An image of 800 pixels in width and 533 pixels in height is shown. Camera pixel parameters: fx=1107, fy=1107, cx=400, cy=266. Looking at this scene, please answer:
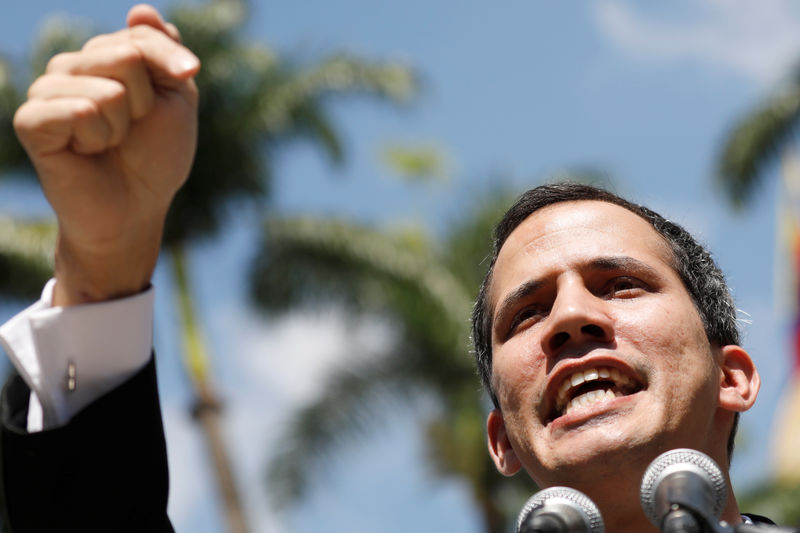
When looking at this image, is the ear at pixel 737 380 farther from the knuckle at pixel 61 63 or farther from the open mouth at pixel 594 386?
the knuckle at pixel 61 63

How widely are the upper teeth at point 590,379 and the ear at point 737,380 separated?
0.44 meters

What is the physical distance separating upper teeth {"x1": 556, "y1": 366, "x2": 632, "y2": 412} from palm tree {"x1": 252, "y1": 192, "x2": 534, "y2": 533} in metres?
14.0

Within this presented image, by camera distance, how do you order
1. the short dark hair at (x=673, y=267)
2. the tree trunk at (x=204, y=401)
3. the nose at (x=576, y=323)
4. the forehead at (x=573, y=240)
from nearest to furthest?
the nose at (x=576, y=323) < the forehead at (x=573, y=240) < the short dark hair at (x=673, y=267) < the tree trunk at (x=204, y=401)

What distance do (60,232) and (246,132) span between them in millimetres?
15796

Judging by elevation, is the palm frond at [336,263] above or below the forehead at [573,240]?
below

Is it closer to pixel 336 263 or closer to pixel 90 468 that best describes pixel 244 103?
pixel 336 263

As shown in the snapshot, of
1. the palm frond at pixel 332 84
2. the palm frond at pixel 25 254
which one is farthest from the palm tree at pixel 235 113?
the palm frond at pixel 25 254

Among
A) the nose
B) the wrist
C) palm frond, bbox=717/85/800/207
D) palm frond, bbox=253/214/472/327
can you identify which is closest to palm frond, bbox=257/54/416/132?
palm frond, bbox=253/214/472/327

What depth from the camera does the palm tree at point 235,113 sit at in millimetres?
17703

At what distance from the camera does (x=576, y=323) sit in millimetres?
2980


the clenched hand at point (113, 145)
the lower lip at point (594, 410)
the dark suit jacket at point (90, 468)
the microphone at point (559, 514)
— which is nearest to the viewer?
the microphone at point (559, 514)

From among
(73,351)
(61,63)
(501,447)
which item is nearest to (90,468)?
(73,351)

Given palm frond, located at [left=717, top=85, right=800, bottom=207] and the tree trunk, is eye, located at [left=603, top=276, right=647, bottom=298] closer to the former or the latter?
the tree trunk

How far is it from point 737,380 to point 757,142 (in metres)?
16.6
